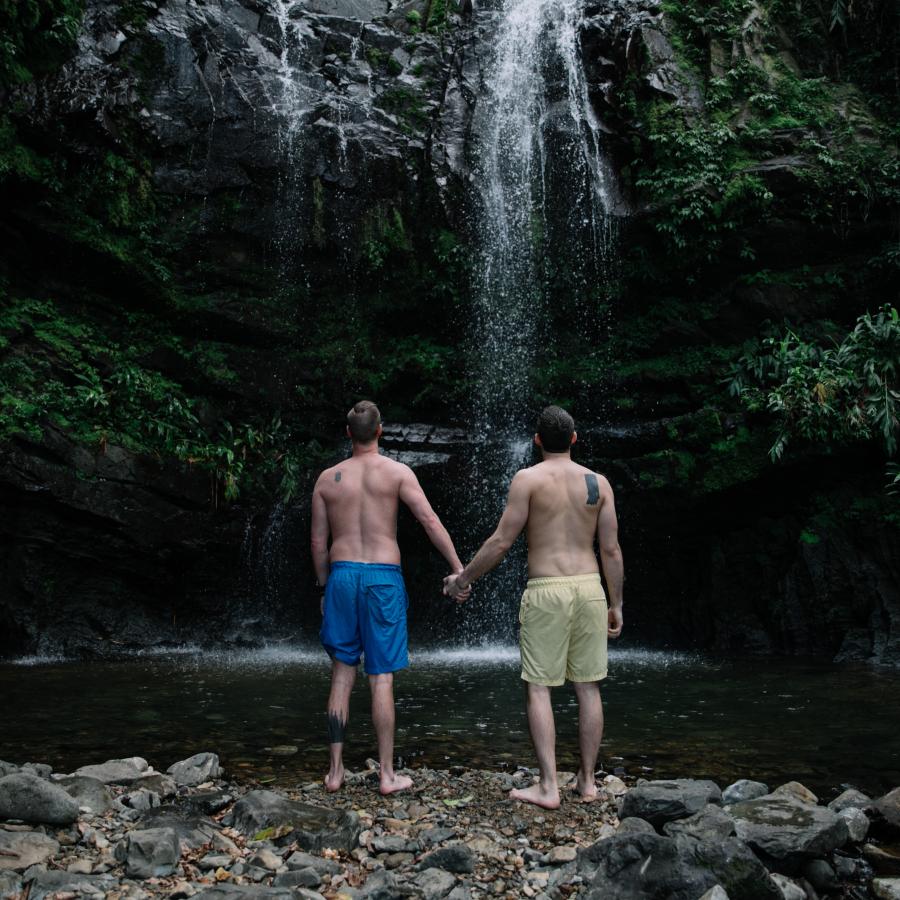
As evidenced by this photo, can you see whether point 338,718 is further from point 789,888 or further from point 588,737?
point 789,888

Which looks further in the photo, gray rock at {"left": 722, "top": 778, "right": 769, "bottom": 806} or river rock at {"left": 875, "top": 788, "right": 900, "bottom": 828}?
gray rock at {"left": 722, "top": 778, "right": 769, "bottom": 806}

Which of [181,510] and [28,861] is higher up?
[181,510]

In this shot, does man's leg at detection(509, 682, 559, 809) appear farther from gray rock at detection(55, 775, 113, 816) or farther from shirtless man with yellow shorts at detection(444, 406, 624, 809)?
gray rock at detection(55, 775, 113, 816)

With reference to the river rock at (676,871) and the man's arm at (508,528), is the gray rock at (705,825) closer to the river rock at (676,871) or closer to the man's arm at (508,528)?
the river rock at (676,871)

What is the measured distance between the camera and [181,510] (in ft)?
38.4

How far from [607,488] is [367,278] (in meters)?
10.0

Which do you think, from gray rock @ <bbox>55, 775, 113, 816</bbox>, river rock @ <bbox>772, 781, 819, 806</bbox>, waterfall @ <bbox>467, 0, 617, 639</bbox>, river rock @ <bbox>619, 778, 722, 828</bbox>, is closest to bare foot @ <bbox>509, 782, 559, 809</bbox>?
river rock @ <bbox>619, 778, 722, 828</bbox>

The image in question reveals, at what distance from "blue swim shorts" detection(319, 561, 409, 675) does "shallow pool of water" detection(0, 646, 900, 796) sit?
903 millimetres

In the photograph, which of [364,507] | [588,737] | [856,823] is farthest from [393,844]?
[856,823]

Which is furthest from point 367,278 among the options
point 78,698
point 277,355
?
point 78,698

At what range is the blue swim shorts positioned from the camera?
4250 mm

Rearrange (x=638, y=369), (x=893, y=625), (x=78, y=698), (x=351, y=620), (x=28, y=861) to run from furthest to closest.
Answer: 1. (x=638, y=369)
2. (x=893, y=625)
3. (x=78, y=698)
4. (x=351, y=620)
5. (x=28, y=861)

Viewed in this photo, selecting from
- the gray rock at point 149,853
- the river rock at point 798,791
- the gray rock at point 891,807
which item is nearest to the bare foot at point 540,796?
the river rock at point 798,791

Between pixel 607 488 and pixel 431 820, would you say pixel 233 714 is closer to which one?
pixel 431 820
